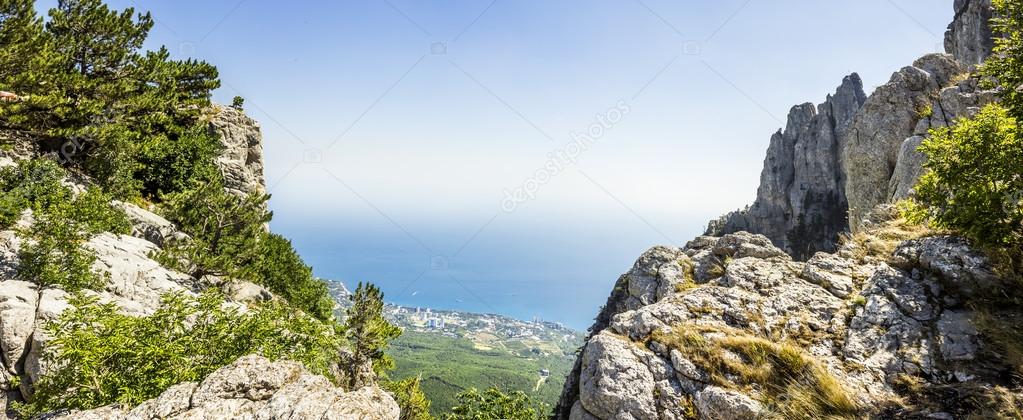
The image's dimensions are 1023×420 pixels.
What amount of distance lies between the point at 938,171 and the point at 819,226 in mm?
74478

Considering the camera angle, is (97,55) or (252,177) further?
(252,177)

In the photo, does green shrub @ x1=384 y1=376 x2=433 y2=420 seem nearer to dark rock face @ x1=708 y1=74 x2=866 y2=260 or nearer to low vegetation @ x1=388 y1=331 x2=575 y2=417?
dark rock face @ x1=708 y1=74 x2=866 y2=260

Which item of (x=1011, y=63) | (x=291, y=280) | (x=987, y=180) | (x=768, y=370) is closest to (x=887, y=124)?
(x=1011, y=63)

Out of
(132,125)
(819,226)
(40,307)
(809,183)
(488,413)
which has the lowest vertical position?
(488,413)

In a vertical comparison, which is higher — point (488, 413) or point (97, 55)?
point (97, 55)

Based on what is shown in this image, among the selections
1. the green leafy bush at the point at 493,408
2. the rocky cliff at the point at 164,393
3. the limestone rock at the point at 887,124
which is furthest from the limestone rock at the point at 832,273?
the green leafy bush at the point at 493,408

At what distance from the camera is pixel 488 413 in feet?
78.0

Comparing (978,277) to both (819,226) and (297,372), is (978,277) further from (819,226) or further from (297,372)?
(819,226)

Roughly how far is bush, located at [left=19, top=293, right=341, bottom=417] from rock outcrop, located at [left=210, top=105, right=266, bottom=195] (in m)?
26.8

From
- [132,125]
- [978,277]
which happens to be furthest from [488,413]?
[132,125]

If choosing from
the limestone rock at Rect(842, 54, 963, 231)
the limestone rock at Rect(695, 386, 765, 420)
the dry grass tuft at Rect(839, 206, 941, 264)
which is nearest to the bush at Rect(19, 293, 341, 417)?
the limestone rock at Rect(695, 386, 765, 420)

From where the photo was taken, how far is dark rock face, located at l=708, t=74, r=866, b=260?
68750mm

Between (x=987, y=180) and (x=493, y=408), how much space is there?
23241 mm

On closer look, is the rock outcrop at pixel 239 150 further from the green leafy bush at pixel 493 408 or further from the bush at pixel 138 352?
the bush at pixel 138 352
